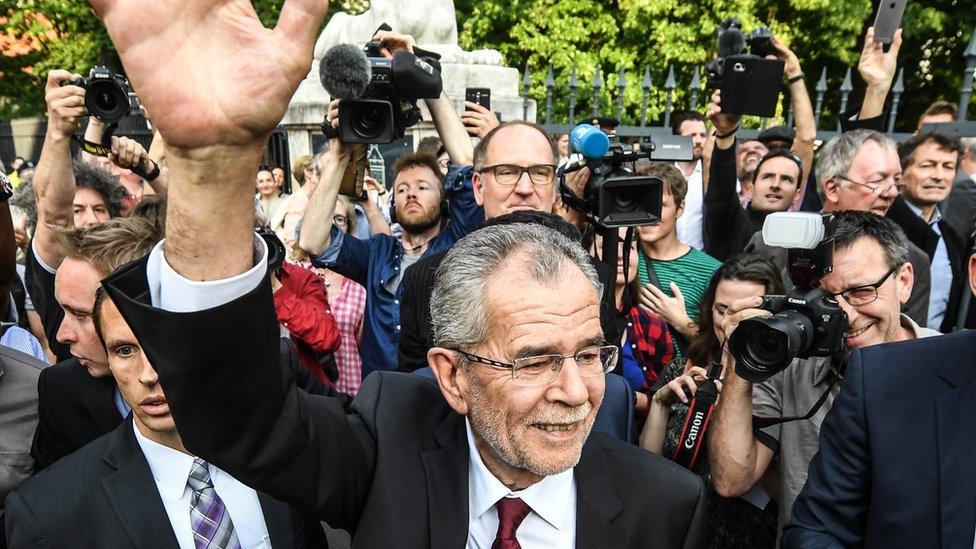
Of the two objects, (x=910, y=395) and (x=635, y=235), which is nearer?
(x=910, y=395)

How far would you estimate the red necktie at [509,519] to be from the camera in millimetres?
1585

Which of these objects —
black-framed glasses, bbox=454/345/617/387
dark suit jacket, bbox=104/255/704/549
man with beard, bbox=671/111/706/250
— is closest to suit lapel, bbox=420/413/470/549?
dark suit jacket, bbox=104/255/704/549

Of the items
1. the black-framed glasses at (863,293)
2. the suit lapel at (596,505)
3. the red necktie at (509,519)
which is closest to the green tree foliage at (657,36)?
the black-framed glasses at (863,293)

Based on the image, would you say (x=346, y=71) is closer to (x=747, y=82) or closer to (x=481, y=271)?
(x=481, y=271)

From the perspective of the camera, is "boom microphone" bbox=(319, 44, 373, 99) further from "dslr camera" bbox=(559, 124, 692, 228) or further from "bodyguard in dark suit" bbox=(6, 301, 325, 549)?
"bodyguard in dark suit" bbox=(6, 301, 325, 549)

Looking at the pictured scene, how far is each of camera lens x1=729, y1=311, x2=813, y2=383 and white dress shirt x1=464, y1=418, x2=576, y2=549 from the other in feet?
2.11

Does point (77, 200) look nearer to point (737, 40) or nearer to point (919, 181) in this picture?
point (737, 40)

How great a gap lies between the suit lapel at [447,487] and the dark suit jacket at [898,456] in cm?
87

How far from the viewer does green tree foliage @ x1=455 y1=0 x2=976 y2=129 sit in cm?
1394

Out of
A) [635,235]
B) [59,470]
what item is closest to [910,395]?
[59,470]

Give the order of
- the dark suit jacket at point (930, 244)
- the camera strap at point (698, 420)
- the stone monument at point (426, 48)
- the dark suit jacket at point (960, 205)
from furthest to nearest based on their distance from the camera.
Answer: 1. the stone monument at point (426, 48)
2. the dark suit jacket at point (960, 205)
3. the dark suit jacket at point (930, 244)
4. the camera strap at point (698, 420)

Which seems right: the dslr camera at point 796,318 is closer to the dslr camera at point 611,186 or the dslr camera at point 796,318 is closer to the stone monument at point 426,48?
the dslr camera at point 611,186

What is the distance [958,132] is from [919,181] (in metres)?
1.16

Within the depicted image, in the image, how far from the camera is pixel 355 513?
1.53 metres
